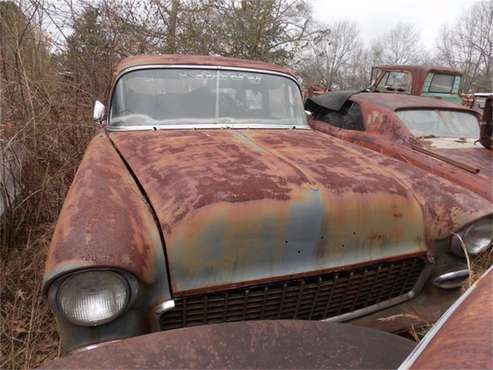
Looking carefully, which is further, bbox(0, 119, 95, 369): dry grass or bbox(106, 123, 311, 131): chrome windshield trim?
bbox(106, 123, 311, 131): chrome windshield trim

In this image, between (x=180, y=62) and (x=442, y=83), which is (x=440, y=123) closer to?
(x=180, y=62)

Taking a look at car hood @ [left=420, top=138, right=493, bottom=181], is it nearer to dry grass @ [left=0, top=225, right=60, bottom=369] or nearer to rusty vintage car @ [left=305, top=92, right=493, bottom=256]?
rusty vintage car @ [left=305, top=92, right=493, bottom=256]

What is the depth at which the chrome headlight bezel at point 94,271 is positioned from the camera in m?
1.36

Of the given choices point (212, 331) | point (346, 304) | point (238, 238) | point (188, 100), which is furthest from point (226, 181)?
point (188, 100)

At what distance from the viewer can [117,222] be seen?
Result: 61.3 inches

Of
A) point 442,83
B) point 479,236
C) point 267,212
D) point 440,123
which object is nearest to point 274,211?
point 267,212

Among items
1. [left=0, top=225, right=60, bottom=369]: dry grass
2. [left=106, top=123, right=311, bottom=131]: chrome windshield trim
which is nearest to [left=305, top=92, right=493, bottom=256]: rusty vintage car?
[left=106, top=123, right=311, bottom=131]: chrome windshield trim

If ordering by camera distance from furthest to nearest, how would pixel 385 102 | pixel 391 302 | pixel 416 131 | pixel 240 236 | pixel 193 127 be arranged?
pixel 385 102 < pixel 416 131 < pixel 193 127 < pixel 391 302 < pixel 240 236

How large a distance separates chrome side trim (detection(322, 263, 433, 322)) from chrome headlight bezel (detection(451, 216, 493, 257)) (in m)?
0.18

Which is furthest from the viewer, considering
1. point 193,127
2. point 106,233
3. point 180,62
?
point 180,62

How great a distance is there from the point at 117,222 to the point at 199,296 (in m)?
0.45

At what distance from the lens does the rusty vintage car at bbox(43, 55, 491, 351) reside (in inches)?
57.0

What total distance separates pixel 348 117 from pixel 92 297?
477cm

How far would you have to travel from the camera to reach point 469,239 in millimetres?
2143
